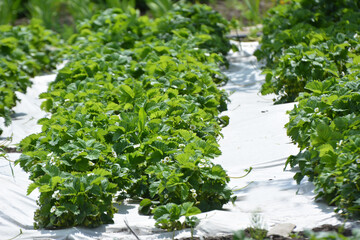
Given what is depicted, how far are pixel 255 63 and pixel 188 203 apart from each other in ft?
13.0

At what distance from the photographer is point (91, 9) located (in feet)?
31.1

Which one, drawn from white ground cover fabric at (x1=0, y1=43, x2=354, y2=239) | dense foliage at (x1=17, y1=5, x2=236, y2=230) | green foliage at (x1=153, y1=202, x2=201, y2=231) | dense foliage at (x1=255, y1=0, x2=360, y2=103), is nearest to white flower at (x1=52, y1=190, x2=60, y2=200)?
dense foliage at (x1=17, y1=5, x2=236, y2=230)

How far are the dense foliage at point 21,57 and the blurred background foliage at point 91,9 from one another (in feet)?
4.02

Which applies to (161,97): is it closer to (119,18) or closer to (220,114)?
(220,114)

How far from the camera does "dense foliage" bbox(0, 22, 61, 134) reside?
5.13 meters

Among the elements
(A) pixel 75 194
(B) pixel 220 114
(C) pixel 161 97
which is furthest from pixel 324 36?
(A) pixel 75 194

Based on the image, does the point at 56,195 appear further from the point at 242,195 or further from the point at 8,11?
the point at 8,11

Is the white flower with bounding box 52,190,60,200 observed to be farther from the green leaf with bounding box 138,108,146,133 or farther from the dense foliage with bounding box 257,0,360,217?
the dense foliage with bounding box 257,0,360,217

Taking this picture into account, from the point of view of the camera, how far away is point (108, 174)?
3225mm

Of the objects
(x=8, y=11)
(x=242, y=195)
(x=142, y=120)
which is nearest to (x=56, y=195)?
(x=142, y=120)

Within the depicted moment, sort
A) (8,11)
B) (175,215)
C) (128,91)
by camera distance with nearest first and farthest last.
→ (175,215) < (128,91) < (8,11)

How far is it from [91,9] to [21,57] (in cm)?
343

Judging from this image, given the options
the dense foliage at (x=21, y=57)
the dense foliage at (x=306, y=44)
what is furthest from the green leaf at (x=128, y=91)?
the dense foliage at (x=306, y=44)

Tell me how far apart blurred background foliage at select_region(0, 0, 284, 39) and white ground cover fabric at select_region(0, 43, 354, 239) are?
4.07 meters
